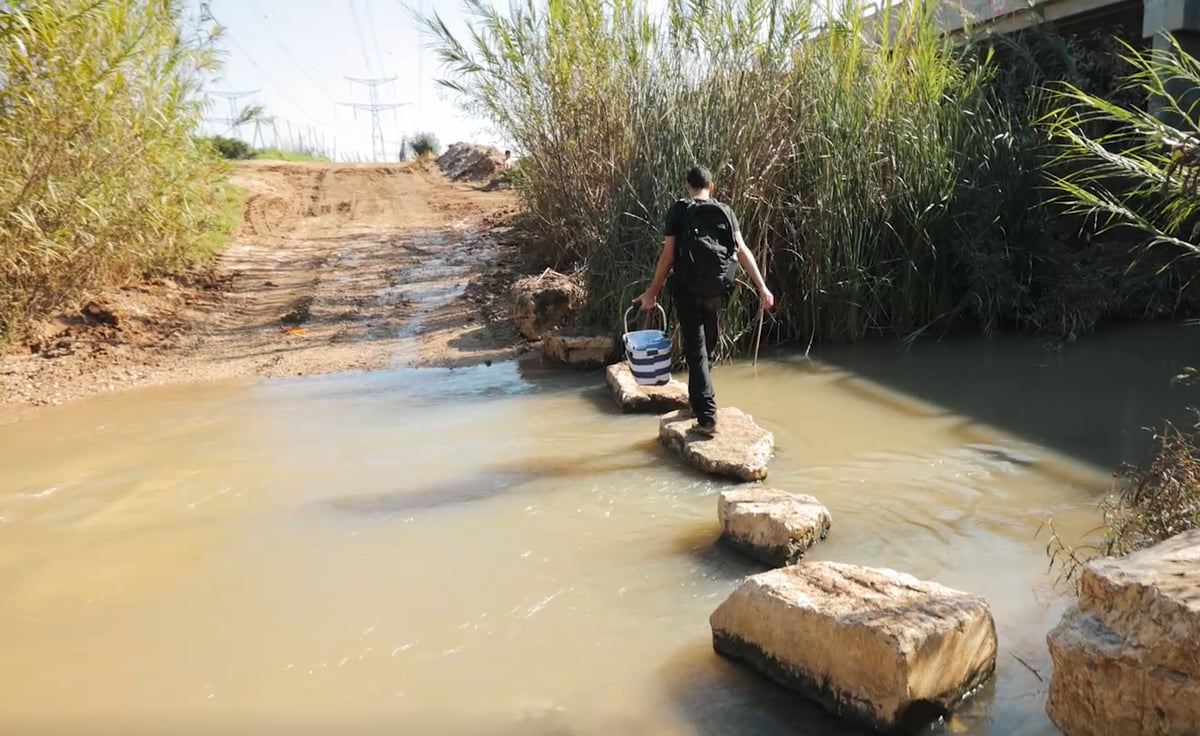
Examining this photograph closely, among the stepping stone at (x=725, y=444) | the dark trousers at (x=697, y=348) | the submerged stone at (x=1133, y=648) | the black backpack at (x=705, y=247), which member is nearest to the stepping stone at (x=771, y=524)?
the stepping stone at (x=725, y=444)

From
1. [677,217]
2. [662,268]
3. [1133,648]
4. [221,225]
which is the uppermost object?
[221,225]

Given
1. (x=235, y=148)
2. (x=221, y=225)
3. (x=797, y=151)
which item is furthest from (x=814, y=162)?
(x=235, y=148)

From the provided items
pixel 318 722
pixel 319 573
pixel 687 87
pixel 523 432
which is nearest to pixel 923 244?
pixel 687 87

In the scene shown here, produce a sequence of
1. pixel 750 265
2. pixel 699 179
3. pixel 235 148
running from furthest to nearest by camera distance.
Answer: pixel 235 148, pixel 750 265, pixel 699 179

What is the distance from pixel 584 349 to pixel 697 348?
7.41 ft

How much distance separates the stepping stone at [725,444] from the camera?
4754 mm

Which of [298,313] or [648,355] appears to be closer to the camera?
[648,355]

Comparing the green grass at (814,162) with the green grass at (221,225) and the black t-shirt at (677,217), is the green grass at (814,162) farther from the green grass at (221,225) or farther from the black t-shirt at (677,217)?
the green grass at (221,225)

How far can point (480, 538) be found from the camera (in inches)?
161

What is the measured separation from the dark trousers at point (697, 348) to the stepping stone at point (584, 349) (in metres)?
2.07

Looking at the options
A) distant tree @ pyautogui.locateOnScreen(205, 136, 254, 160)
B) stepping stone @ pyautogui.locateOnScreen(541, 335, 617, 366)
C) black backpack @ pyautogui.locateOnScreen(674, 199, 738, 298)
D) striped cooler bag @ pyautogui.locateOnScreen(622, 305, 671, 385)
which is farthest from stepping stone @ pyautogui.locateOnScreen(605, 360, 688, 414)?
distant tree @ pyautogui.locateOnScreen(205, 136, 254, 160)

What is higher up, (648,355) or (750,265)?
(750,265)

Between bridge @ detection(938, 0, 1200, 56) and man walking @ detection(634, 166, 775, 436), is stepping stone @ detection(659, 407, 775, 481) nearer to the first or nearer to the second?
man walking @ detection(634, 166, 775, 436)

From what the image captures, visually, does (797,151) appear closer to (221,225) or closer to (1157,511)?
(1157,511)
